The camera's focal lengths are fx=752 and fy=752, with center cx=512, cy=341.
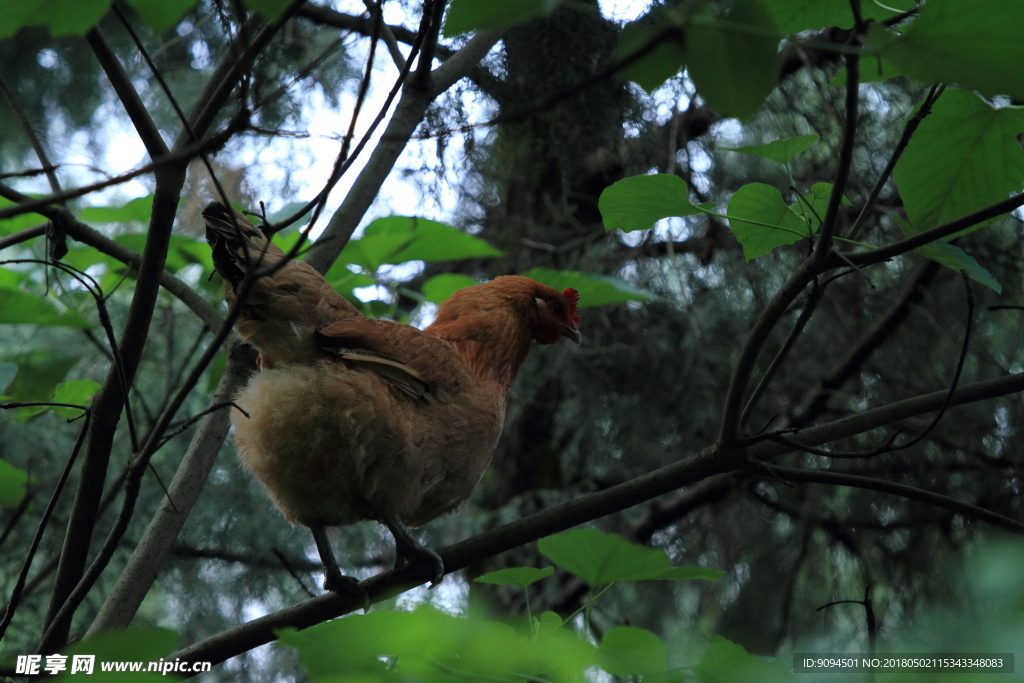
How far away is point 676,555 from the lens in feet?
15.7

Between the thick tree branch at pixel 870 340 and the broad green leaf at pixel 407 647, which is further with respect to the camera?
the thick tree branch at pixel 870 340

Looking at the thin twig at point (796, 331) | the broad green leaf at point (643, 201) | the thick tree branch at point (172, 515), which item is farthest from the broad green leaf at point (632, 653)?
the thick tree branch at point (172, 515)

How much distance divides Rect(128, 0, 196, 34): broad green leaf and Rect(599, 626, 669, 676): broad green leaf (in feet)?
3.85

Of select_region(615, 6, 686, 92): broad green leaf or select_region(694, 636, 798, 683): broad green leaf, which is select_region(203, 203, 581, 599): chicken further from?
select_region(615, 6, 686, 92): broad green leaf

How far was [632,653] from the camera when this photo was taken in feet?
4.34

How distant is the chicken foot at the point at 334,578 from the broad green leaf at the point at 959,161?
1.69 metres

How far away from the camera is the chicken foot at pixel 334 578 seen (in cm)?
215

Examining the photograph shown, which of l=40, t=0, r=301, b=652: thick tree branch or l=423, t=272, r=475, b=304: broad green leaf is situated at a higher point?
l=423, t=272, r=475, b=304: broad green leaf

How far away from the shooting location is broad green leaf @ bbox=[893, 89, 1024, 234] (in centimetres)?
142

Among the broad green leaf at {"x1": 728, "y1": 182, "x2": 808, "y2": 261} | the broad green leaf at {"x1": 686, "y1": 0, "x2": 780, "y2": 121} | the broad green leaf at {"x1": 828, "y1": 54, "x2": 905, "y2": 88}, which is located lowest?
the broad green leaf at {"x1": 686, "y1": 0, "x2": 780, "y2": 121}

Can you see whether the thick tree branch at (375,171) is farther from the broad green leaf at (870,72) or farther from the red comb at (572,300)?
the broad green leaf at (870,72)

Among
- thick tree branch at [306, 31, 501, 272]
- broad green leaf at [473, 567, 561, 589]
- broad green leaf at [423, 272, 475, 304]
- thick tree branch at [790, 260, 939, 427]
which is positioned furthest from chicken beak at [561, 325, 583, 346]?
broad green leaf at [473, 567, 561, 589]

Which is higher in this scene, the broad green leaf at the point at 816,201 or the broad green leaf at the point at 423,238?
the broad green leaf at the point at 423,238

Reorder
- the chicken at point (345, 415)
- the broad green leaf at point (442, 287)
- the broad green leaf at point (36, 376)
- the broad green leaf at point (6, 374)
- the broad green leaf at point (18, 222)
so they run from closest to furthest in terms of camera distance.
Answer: the broad green leaf at point (6, 374), the chicken at point (345, 415), the broad green leaf at point (18, 222), the broad green leaf at point (36, 376), the broad green leaf at point (442, 287)
